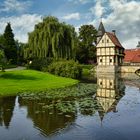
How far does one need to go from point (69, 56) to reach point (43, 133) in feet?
128

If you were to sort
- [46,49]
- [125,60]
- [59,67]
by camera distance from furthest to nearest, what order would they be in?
[125,60] → [46,49] → [59,67]

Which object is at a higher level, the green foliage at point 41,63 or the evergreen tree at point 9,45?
the evergreen tree at point 9,45

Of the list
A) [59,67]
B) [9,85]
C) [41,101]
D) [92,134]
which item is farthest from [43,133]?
[59,67]

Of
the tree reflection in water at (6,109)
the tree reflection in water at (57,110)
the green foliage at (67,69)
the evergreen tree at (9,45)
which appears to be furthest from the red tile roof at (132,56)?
the tree reflection in water at (6,109)

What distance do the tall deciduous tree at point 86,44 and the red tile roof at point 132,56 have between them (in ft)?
28.3

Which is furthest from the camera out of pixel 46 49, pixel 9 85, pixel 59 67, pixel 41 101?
pixel 46 49

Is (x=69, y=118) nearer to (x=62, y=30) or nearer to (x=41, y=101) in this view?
(x=41, y=101)

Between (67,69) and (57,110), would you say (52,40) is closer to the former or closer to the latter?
(67,69)

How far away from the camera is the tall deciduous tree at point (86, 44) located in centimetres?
8381

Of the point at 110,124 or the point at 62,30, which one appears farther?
the point at 62,30

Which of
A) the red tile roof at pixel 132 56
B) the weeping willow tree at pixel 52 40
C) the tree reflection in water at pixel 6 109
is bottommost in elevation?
the tree reflection in water at pixel 6 109

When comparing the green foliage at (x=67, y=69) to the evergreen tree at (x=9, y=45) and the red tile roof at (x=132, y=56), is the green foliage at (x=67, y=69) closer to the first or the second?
the evergreen tree at (x=9, y=45)

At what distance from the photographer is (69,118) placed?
15656 mm

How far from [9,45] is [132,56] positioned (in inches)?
1180
